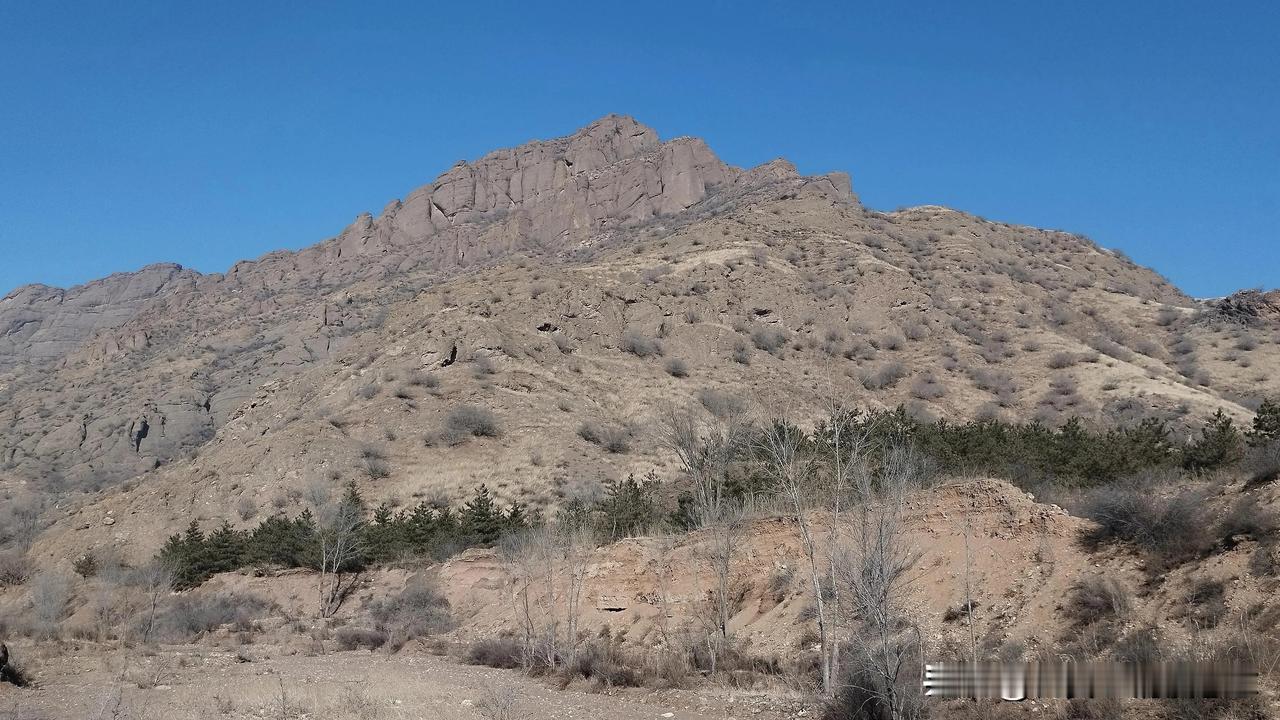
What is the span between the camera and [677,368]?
171 feet

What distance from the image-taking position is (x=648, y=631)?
23422 millimetres

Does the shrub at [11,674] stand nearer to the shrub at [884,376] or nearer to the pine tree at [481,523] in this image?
the pine tree at [481,523]

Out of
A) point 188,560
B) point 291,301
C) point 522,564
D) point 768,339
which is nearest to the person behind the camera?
point 522,564

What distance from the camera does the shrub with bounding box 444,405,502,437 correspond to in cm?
4219

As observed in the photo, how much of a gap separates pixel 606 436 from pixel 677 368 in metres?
10.8

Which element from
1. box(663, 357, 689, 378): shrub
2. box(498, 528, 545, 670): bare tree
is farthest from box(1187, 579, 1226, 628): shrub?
box(663, 357, 689, 378): shrub

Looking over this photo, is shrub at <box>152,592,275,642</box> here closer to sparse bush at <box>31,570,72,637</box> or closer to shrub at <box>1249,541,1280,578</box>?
sparse bush at <box>31,570,72,637</box>

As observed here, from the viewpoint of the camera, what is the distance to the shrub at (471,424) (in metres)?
42.2

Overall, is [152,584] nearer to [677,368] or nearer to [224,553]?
[224,553]

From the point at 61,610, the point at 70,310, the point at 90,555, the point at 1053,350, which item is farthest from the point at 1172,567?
the point at 70,310

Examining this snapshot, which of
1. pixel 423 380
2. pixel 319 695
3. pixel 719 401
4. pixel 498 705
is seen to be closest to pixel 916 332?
pixel 719 401

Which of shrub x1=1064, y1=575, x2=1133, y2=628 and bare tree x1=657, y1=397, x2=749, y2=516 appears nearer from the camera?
shrub x1=1064, y1=575, x2=1133, y2=628

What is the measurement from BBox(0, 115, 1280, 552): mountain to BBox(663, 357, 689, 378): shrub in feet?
0.67

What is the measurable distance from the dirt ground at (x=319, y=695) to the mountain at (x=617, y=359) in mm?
15631
